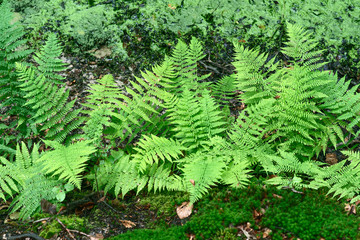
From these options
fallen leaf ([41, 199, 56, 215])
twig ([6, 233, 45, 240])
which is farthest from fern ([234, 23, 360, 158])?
twig ([6, 233, 45, 240])

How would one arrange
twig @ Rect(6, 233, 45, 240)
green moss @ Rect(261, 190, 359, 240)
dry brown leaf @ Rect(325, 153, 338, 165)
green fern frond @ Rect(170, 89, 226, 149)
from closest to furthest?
green moss @ Rect(261, 190, 359, 240) → twig @ Rect(6, 233, 45, 240) → green fern frond @ Rect(170, 89, 226, 149) → dry brown leaf @ Rect(325, 153, 338, 165)

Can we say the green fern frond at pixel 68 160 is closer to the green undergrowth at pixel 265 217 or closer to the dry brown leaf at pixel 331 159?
the green undergrowth at pixel 265 217

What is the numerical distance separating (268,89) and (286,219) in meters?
1.96

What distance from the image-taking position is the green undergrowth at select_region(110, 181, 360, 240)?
2619 millimetres

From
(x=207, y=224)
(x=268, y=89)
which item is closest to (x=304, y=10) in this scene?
(x=268, y=89)

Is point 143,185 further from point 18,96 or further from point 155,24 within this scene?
point 155,24

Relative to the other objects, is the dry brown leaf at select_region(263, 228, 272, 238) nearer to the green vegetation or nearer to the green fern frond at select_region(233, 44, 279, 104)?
the green vegetation

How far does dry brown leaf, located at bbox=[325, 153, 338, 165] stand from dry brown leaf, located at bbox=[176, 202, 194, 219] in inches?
86.4

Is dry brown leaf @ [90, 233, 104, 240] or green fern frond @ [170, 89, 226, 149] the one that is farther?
green fern frond @ [170, 89, 226, 149]

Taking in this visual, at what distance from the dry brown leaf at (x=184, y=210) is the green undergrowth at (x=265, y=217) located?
0.05 m

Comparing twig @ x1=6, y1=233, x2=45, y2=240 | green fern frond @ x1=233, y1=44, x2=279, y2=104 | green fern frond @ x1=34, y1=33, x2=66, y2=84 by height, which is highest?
Answer: green fern frond @ x1=34, y1=33, x2=66, y2=84

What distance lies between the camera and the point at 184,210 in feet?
10.2

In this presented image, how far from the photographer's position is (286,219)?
107 inches

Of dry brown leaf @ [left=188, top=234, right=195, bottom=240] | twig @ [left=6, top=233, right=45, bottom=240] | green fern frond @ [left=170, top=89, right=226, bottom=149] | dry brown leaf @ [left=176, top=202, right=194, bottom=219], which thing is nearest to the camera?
dry brown leaf @ [left=188, top=234, right=195, bottom=240]
